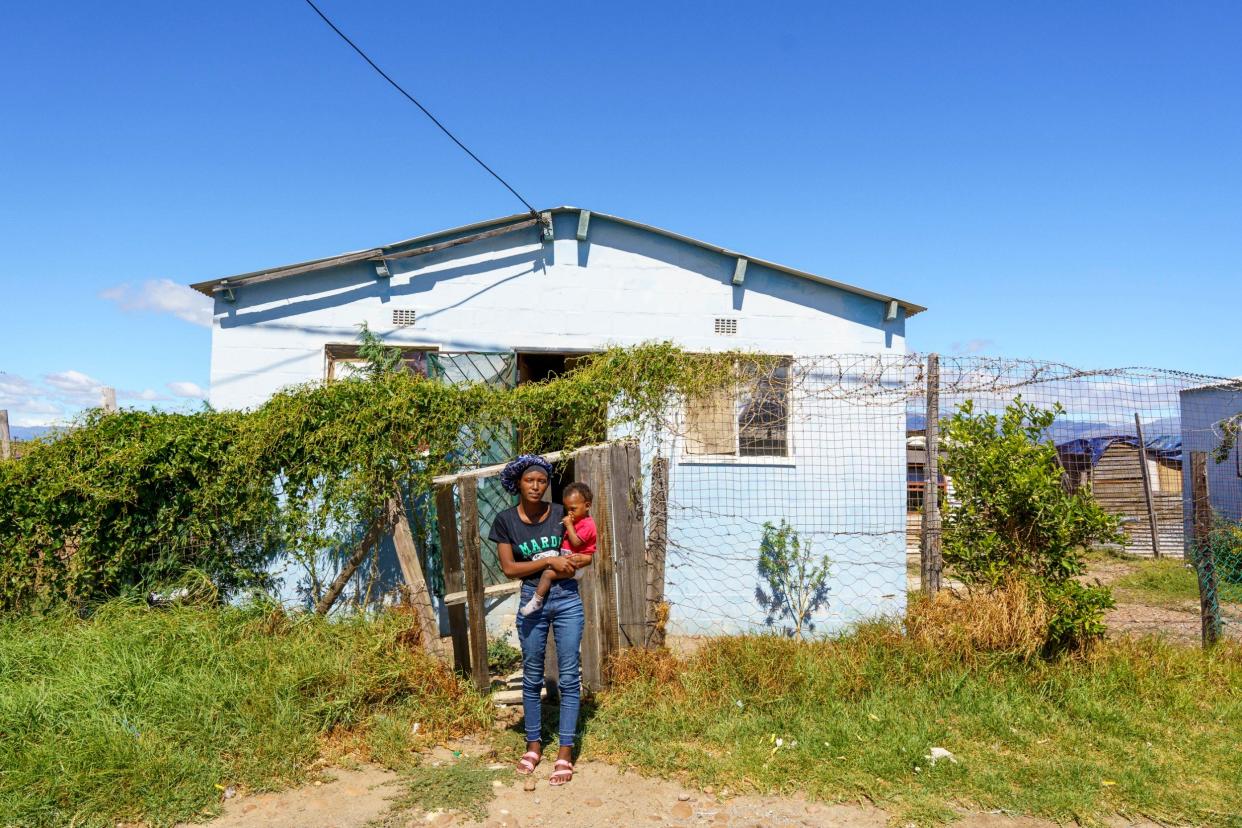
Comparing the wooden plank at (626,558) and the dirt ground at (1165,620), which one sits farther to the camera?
the dirt ground at (1165,620)

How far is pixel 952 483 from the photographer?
578 centimetres

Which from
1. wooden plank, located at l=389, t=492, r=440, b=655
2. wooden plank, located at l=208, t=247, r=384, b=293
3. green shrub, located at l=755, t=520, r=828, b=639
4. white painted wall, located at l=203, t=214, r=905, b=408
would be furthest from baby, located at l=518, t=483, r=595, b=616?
wooden plank, located at l=208, t=247, r=384, b=293

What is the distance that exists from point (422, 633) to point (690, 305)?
484cm

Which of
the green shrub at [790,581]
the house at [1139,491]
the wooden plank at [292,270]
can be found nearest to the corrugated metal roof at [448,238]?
the wooden plank at [292,270]

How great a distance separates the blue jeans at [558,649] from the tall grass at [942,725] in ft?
1.29

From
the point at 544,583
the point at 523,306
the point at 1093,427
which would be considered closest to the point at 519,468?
the point at 544,583

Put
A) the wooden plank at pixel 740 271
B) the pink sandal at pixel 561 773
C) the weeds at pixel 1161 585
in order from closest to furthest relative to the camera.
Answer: the pink sandal at pixel 561 773 → the wooden plank at pixel 740 271 → the weeds at pixel 1161 585

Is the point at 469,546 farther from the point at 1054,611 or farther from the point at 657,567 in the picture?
the point at 1054,611

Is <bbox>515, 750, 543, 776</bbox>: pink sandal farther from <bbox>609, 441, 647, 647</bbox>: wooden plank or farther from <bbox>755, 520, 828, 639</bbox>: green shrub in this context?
<bbox>755, 520, 828, 639</bbox>: green shrub

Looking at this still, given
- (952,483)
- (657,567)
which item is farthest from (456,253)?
(952,483)

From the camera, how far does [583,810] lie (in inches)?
154

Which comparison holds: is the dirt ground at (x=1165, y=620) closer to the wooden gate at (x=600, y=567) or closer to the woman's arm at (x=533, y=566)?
the wooden gate at (x=600, y=567)

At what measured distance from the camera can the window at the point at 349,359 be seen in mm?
8359

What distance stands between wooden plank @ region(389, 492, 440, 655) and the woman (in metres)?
1.38
